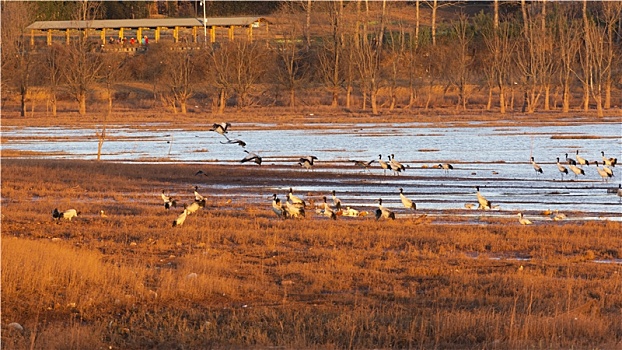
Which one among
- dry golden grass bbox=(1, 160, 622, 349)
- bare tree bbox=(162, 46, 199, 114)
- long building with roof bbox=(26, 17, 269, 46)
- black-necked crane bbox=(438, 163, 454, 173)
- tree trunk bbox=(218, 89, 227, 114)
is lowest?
black-necked crane bbox=(438, 163, 454, 173)

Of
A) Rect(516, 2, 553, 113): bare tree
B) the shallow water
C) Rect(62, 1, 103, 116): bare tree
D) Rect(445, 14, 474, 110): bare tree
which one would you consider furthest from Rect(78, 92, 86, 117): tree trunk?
Rect(516, 2, 553, 113): bare tree

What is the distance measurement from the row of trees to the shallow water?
1151 cm

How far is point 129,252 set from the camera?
14172 millimetres

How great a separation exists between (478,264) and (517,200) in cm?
920

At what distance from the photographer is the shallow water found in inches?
889

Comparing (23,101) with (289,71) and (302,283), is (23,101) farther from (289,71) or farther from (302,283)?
(302,283)

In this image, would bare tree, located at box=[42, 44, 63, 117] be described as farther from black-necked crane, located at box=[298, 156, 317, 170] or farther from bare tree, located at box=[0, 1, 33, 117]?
black-necked crane, located at box=[298, 156, 317, 170]

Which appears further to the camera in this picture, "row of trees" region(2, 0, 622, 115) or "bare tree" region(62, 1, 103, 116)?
"row of trees" region(2, 0, 622, 115)

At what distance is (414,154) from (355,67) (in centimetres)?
3224

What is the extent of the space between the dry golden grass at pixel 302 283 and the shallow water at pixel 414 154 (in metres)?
3.96

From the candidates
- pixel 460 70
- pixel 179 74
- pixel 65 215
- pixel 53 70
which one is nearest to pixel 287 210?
pixel 65 215

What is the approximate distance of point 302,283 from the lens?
39.8 ft

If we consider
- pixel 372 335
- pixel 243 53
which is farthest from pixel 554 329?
pixel 243 53

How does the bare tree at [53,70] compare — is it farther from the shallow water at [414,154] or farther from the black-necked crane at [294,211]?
the black-necked crane at [294,211]
